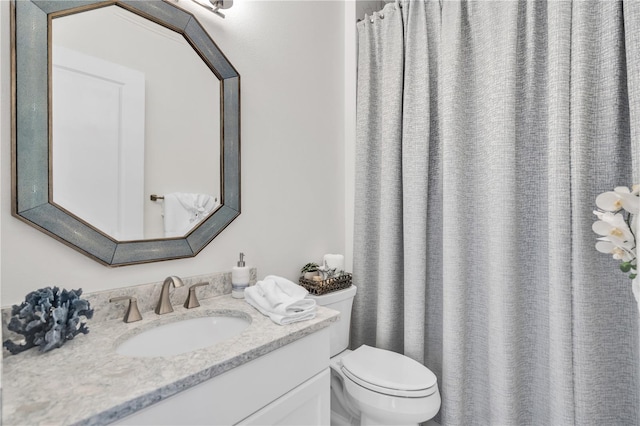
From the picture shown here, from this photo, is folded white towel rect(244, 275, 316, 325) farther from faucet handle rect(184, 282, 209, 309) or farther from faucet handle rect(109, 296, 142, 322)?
faucet handle rect(109, 296, 142, 322)

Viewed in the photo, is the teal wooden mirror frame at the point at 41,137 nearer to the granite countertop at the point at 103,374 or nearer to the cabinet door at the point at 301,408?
the granite countertop at the point at 103,374

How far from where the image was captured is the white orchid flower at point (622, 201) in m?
0.90

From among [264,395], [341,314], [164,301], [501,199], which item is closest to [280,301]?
[264,395]

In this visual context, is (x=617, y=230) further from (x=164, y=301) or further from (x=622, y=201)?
(x=164, y=301)

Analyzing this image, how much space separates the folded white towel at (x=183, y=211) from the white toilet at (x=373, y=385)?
0.66 metres

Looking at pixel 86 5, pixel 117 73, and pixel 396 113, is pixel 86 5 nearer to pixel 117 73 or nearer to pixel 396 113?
pixel 117 73

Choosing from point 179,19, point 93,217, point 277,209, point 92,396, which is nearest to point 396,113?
point 277,209

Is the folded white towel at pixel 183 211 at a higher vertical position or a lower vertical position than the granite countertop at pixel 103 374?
higher

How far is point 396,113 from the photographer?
5.78 feet

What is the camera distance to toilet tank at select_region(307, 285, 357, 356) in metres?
1.59

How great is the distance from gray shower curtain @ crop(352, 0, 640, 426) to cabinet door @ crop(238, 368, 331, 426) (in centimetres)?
66

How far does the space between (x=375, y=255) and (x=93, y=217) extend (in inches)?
54.6

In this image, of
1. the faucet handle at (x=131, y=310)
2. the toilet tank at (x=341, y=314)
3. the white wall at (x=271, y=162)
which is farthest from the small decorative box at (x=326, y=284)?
the faucet handle at (x=131, y=310)

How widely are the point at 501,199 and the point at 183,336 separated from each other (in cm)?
137
